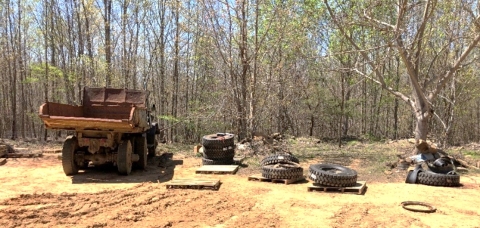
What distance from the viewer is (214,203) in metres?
6.58

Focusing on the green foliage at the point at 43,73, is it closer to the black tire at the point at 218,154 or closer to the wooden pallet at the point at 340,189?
the black tire at the point at 218,154

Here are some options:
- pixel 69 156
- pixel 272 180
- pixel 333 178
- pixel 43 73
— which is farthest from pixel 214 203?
pixel 43 73

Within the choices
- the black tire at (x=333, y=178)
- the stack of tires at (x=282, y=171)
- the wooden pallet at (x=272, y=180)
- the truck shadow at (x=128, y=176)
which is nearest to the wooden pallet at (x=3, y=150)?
the truck shadow at (x=128, y=176)

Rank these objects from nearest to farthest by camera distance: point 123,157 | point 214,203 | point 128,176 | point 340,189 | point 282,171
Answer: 1. point 214,203
2. point 340,189
3. point 282,171
4. point 123,157
5. point 128,176

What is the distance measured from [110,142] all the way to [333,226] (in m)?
5.65

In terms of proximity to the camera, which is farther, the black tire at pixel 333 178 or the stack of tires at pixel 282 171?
the stack of tires at pixel 282 171

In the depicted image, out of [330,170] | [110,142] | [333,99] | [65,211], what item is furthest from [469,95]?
[65,211]

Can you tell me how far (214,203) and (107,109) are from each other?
5784 millimetres

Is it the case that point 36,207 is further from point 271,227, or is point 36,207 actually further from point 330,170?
point 330,170

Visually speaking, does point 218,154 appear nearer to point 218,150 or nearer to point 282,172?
point 218,150

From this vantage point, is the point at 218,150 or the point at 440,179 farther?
the point at 218,150

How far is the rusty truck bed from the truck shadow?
3.82 ft

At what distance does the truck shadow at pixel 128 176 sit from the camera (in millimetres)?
8617

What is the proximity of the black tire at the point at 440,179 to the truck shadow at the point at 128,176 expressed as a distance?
6.04m
